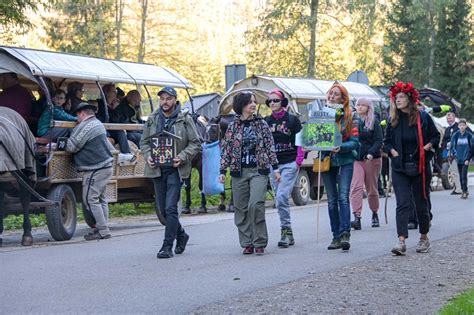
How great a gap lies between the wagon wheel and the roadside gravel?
4736 mm

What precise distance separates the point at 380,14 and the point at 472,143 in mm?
17941

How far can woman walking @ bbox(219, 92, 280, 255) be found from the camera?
11.1m

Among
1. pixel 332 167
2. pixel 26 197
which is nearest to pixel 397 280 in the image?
pixel 332 167

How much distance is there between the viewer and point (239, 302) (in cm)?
792

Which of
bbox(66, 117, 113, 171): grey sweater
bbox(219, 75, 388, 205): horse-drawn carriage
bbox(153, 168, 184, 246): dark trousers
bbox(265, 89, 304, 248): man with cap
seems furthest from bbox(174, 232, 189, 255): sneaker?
bbox(219, 75, 388, 205): horse-drawn carriage

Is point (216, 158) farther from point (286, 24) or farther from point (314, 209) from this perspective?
point (286, 24)

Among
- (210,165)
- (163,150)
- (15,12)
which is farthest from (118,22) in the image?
(163,150)

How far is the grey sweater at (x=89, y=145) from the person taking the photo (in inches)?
530

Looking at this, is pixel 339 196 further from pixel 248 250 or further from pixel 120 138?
pixel 120 138

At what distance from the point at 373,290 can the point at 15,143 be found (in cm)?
576

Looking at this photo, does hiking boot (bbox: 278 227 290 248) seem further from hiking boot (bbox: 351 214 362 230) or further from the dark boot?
hiking boot (bbox: 351 214 362 230)

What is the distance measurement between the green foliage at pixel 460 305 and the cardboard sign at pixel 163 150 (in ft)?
13.0

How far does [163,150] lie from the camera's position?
11.0 m

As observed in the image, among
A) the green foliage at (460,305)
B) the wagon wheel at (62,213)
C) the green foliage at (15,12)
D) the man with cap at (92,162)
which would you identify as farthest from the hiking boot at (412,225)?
the green foliage at (15,12)
